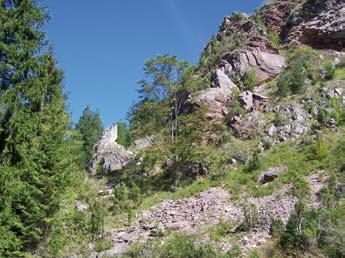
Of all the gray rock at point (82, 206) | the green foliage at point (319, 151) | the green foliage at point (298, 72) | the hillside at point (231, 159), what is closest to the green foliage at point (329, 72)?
the hillside at point (231, 159)

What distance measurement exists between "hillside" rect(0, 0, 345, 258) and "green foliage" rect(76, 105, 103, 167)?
596 centimetres

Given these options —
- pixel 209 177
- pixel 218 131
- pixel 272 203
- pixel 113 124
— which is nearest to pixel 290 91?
pixel 218 131

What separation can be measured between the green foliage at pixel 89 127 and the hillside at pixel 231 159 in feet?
19.6

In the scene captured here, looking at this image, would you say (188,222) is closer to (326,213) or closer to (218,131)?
(326,213)

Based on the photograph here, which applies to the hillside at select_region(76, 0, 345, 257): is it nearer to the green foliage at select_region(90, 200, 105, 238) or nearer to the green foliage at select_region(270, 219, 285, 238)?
the green foliage at select_region(270, 219, 285, 238)

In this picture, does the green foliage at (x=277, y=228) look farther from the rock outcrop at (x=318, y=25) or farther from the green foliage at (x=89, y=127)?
the green foliage at (x=89, y=127)

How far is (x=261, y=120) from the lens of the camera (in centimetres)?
2806

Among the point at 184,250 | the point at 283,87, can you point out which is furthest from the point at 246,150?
the point at 184,250

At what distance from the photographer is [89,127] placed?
49812 mm

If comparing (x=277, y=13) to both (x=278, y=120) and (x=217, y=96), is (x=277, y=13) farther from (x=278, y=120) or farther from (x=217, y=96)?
(x=278, y=120)

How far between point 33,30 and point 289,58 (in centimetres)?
2751

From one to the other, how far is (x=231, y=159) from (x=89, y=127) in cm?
2791

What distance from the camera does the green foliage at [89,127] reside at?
157ft

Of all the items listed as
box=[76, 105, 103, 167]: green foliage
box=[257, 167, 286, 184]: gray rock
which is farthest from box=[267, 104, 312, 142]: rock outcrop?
box=[76, 105, 103, 167]: green foliage
